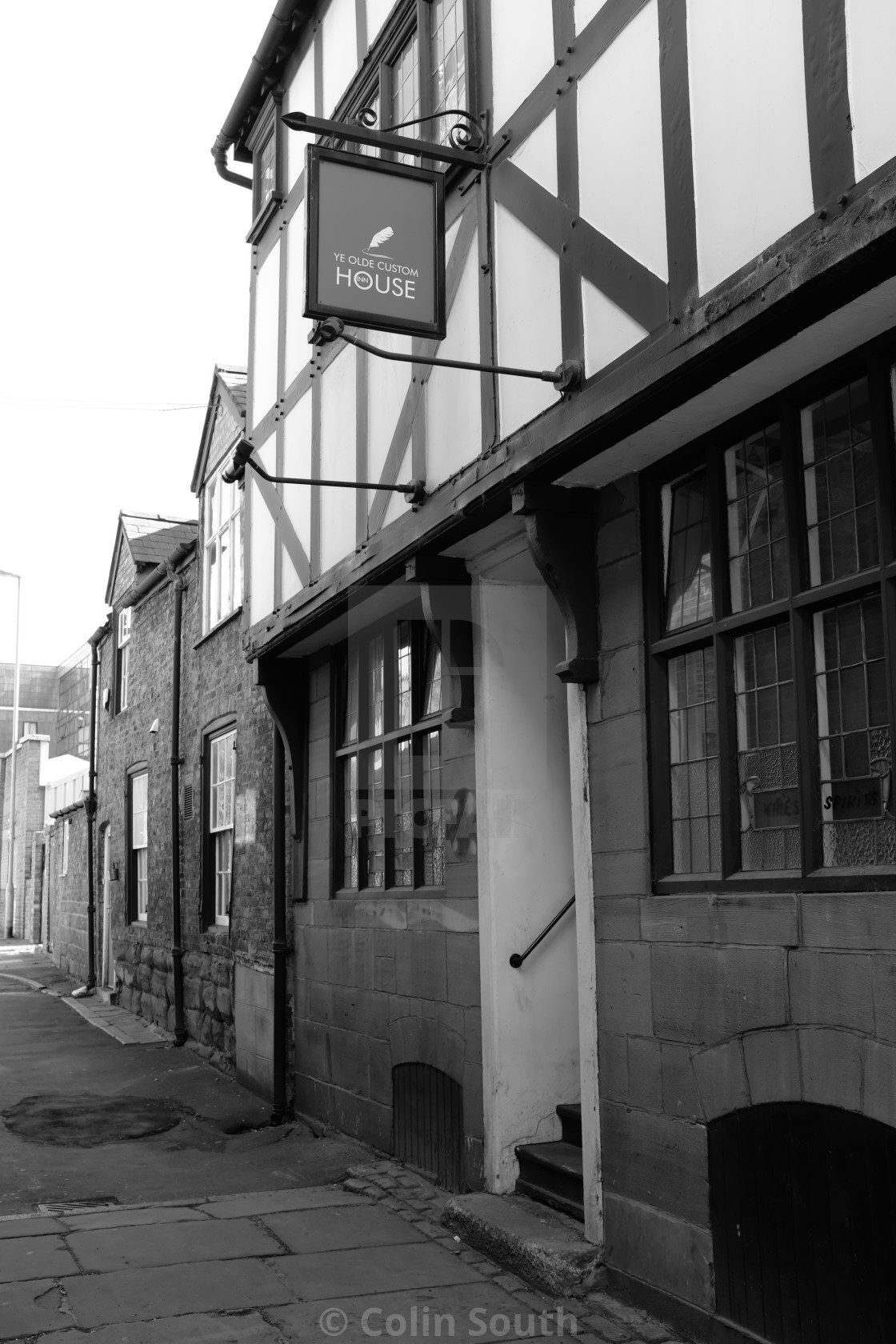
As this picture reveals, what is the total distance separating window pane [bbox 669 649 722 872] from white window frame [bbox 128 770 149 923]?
12.4 meters

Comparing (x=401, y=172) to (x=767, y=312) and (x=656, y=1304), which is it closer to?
(x=767, y=312)

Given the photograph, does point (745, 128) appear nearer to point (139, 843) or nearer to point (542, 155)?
point (542, 155)

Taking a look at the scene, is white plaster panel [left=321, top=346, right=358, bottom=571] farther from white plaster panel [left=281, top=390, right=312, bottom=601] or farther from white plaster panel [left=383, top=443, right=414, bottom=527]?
white plaster panel [left=383, top=443, right=414, bottom=527]

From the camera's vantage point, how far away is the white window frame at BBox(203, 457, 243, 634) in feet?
42.3

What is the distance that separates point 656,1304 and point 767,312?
3762mm

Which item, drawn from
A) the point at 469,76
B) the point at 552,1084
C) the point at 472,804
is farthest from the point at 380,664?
the point at 469,76

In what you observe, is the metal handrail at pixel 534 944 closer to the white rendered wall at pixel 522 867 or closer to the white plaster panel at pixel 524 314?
the white rendered wall at pixel 522 867

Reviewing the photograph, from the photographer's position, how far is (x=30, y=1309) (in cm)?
522

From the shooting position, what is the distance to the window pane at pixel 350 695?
921cm

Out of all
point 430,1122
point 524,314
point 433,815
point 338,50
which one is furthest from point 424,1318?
point 338,50

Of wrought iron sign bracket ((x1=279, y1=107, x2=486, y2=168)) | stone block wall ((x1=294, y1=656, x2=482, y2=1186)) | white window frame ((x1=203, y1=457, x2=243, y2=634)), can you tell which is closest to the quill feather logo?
wrought iron sign bracket ((x1=279, y1=107, x2=486, y2=168))

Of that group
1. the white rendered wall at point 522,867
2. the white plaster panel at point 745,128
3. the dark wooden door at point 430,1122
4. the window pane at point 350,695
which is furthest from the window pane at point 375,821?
the white plaster panel at point 745,128

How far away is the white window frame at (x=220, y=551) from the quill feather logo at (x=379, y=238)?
700 centimetres

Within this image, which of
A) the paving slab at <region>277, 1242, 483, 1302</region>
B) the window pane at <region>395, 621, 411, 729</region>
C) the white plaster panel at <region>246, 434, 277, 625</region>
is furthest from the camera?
the white plaster panel at <region>246, 434, 277, 625</region>
